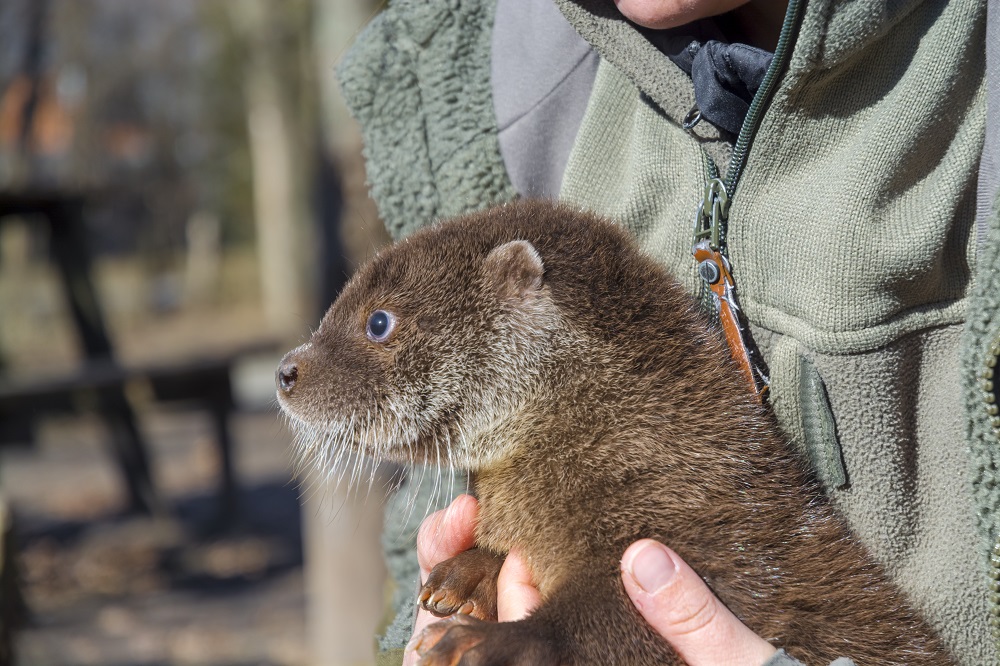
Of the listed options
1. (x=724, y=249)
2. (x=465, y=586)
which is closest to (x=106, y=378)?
(x=465, y=586)

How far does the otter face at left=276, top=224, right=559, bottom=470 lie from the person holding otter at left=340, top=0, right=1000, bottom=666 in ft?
0.65

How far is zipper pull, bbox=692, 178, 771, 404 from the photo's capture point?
73.9 inches

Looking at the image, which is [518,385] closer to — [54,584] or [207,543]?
[54,584]

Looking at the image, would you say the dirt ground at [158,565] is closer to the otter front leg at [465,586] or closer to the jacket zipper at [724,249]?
the otter front leg at [465,586]

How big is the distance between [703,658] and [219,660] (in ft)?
17.8

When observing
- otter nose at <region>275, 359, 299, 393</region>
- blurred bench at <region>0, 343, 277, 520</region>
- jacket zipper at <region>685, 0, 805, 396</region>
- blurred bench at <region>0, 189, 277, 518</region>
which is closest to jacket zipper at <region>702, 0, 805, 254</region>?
jacket zipper at <region>685, 0, 805, 396</region>

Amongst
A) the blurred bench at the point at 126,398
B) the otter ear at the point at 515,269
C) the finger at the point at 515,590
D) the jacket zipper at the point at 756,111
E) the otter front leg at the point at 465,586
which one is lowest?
the blurred bench at the point at 126,398

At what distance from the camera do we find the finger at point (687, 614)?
1598 mm

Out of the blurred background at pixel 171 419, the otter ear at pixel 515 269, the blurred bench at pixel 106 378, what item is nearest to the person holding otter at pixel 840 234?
the otter ear at pixel 515 269

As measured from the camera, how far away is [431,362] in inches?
79.0

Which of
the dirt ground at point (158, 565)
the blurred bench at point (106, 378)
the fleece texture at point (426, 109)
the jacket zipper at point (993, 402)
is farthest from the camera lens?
the blurred bench at point (106, 378)

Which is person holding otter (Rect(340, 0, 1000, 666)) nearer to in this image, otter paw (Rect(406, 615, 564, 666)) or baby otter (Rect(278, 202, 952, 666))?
baby otter (Rect(278, 202, 952, 666))

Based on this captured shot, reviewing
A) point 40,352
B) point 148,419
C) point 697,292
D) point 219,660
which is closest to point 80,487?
point 148,419

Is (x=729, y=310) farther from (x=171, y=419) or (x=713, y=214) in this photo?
(x=171, y=419)
